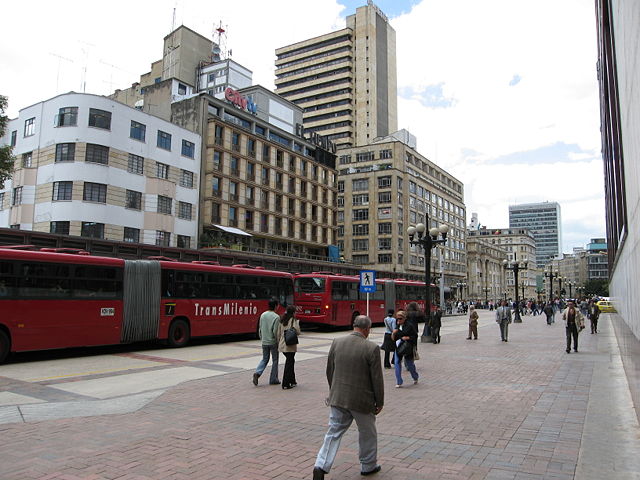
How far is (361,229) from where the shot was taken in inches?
3521

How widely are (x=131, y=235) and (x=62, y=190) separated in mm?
6075

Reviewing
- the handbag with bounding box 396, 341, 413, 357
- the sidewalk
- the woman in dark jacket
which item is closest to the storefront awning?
the sidewalk

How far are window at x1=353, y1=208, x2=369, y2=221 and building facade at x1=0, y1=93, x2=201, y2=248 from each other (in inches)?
2035

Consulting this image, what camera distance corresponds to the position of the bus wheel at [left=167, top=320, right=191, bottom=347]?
17594 mm

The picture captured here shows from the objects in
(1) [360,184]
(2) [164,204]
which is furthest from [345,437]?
(1) [360,184]

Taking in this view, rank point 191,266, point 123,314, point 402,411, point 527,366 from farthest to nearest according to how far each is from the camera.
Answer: point 191,266
point 123,314
point 527,366
point 402,411

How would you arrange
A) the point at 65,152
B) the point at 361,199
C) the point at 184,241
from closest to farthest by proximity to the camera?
the point at 65,152 < the point at 184,241 < the point at 361,199

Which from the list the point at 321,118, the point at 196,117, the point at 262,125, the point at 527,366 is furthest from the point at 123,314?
the point at 321,118

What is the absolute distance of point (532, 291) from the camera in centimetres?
16225

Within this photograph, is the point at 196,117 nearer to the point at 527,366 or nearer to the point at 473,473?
the point at 527,366

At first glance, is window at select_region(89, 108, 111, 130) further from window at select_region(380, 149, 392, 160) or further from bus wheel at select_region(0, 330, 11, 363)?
window at select_region(380, 149, 392, 160)

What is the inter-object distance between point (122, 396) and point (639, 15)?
32.7ft

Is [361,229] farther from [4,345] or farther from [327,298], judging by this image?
[4,345]

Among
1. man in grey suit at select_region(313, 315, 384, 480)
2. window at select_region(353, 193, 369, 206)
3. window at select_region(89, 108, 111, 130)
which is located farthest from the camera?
window at select_region(353, 193, 369, 206)
